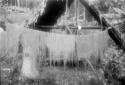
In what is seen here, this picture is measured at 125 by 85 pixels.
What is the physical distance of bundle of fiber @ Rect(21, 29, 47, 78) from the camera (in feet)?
18.0

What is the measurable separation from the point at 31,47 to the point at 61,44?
2.97 ft

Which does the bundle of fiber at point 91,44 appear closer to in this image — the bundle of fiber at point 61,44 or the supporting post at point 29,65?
the bundle of fiber at point 61,44

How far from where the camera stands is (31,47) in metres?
5.54

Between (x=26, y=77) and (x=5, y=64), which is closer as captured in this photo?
(x=26, y=77)

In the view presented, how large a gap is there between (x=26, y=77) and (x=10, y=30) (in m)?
1.54

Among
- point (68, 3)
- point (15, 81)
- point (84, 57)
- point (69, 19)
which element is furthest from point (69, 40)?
point (69, 19)

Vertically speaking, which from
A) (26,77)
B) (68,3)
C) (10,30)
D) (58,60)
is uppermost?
(68,3)

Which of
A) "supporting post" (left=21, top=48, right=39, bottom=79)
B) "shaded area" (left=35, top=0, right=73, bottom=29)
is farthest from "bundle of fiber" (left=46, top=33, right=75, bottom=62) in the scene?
"shaded area" (left=35, top=0, right=73, bottom=29)

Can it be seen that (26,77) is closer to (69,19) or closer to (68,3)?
(68,3)

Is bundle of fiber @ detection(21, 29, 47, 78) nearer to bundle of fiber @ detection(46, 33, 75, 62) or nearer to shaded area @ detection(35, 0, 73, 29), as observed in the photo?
bundle of fiber @ detection(46, 33, 75, 62)

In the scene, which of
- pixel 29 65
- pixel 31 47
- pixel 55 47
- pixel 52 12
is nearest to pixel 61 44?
pixel 55 47

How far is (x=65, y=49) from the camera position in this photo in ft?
18.1

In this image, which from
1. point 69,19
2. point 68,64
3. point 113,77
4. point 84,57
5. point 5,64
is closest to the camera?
point 84,57

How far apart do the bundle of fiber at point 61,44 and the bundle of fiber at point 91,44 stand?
8.9 inches
